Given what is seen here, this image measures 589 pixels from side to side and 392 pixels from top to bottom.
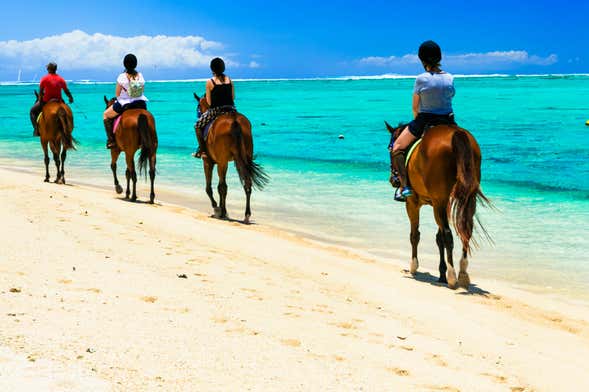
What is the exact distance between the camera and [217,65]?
40.4 feet

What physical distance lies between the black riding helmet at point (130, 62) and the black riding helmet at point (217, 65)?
213 centimetres

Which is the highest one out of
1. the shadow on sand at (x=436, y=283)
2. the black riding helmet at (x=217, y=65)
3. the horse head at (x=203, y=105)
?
the black riding helmet at (x=217, y=65)

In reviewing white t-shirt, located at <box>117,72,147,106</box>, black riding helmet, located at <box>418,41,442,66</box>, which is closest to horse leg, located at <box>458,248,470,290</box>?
black riding helmet, located at <box>418,41,442,66</box>

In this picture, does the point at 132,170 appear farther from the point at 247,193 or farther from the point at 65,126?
the point at 247,193

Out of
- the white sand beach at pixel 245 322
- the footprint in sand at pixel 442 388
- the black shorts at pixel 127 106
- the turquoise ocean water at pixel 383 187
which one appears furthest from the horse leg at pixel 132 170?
the footprint in sand at pixel 442 388

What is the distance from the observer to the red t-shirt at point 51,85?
15.7 metres

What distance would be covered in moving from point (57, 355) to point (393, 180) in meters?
5.60

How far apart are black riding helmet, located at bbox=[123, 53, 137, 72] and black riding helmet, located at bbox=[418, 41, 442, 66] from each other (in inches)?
278

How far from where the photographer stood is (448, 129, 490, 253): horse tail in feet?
25.2

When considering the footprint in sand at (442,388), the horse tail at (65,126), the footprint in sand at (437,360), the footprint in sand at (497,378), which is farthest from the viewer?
the horse tail at (65,126)

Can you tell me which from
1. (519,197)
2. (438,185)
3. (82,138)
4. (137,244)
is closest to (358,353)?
(438,185)

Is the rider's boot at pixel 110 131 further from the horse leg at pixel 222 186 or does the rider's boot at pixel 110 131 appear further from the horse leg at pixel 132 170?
the horse leg at pixel 222 186

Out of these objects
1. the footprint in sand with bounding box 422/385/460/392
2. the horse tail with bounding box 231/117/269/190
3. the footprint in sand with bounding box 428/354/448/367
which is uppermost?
the horse tail with bounding box 231/117/269/190

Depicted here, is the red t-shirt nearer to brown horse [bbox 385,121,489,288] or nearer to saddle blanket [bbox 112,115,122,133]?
saddle blanket [bbox 112,115,122,133]
